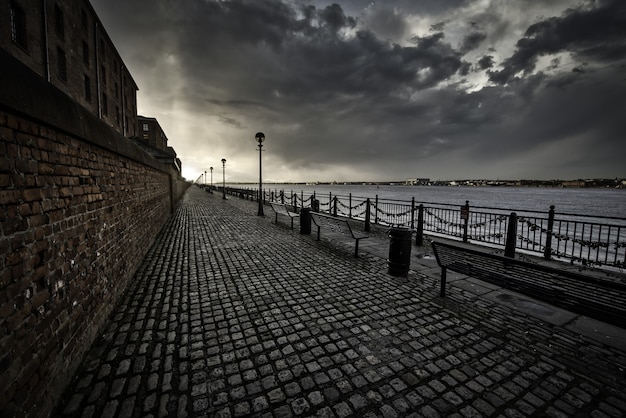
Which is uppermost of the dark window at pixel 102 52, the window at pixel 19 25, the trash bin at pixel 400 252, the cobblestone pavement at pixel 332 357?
the dark window at pixel 102 52

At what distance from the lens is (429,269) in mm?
5785

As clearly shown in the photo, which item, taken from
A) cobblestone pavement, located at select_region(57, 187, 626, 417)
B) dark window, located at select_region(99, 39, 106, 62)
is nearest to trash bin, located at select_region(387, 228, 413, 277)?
cobblestone pavement, located at select_region(57, 187, 626, 417)

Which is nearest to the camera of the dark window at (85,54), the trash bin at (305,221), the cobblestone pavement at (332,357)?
the cobblestone pavement at (332,357)

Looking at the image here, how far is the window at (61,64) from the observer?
2246cm

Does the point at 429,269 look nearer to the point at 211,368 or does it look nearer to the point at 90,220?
the point at 211,368

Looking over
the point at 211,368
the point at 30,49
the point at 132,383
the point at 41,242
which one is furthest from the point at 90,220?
the point at 30,49

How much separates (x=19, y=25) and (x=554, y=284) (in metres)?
30.6

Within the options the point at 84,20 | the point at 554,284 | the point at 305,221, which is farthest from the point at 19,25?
the point at 554,284

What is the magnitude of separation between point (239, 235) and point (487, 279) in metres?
7.31

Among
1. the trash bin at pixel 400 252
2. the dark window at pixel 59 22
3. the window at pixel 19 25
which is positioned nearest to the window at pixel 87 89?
the dark window at pixel 59 22

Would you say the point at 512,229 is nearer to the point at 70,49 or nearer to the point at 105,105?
the point at 70,49

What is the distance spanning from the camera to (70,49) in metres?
23.7

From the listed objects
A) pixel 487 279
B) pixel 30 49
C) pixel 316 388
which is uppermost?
pixel 30 49

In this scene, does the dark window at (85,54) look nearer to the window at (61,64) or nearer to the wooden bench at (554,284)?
A: the window at (61,64)
